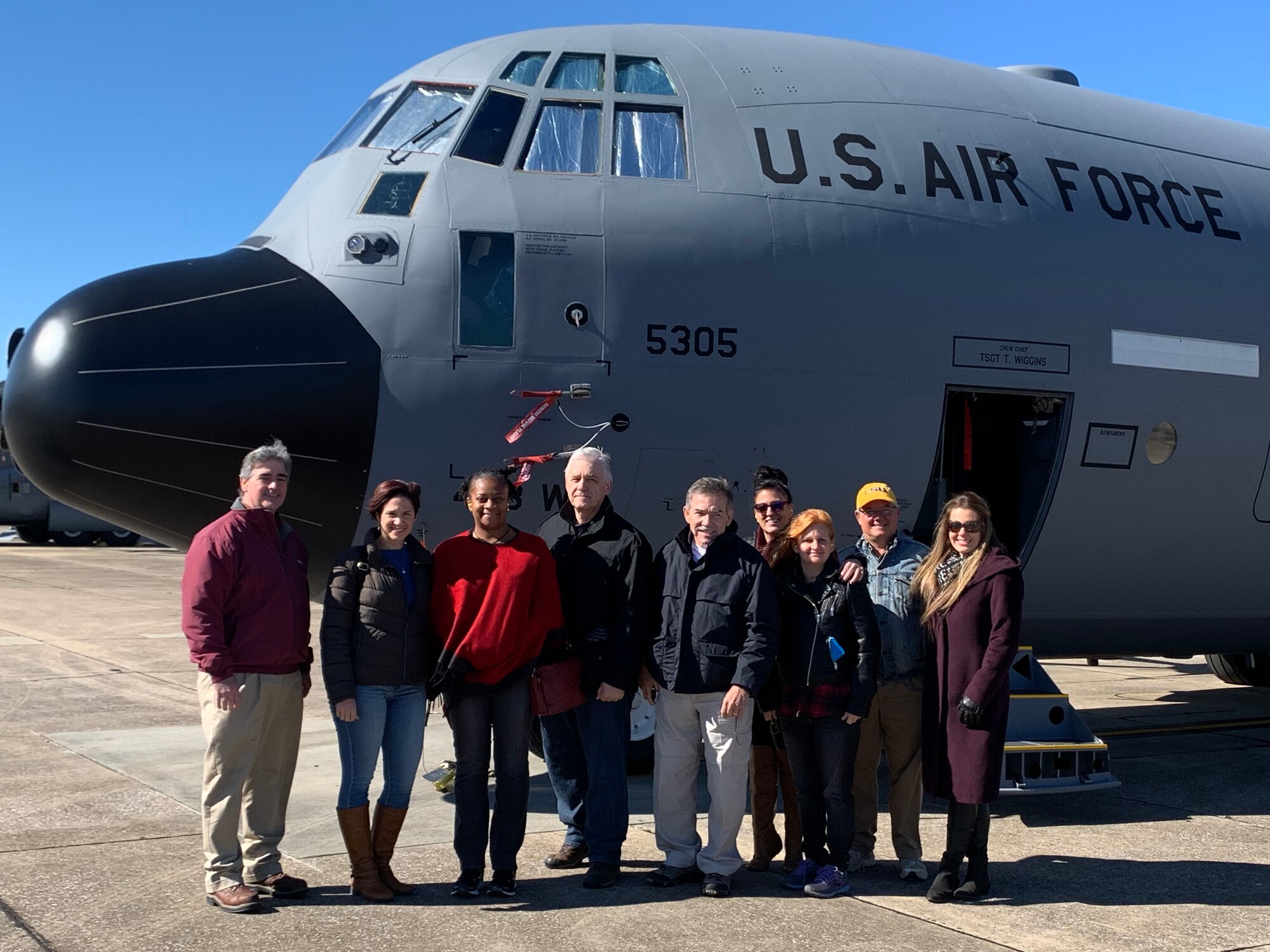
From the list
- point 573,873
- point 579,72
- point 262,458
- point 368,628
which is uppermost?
point 579,72

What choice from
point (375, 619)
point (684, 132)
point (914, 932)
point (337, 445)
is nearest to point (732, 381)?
point (684, 132)

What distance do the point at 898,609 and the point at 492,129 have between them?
3.83 m

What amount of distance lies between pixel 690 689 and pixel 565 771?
36.1 inches

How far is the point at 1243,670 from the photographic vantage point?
13.5m

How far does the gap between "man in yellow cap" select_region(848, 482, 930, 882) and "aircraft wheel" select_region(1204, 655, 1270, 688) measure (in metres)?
8.71

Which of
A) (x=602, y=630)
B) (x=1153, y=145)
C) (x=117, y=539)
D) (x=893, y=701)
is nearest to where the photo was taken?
(x=602, y=630)

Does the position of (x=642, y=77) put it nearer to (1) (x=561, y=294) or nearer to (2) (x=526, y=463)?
(1) (x=561, y=294)

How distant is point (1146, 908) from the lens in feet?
18.3

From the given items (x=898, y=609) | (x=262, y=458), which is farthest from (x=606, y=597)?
(x=262, y=458)

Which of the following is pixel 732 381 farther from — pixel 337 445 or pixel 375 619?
pixel 375 619

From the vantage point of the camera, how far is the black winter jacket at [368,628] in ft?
17.6

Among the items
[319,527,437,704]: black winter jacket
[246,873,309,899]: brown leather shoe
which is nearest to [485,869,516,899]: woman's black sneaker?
[246,873,309,899]: brown leather shoe

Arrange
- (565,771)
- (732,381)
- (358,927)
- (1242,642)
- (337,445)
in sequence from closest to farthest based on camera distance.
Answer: (358,927) < (565,771) < (337,445) < (732,381) < (1242,642)

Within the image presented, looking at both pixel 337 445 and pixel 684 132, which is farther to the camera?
pixel 684 132
